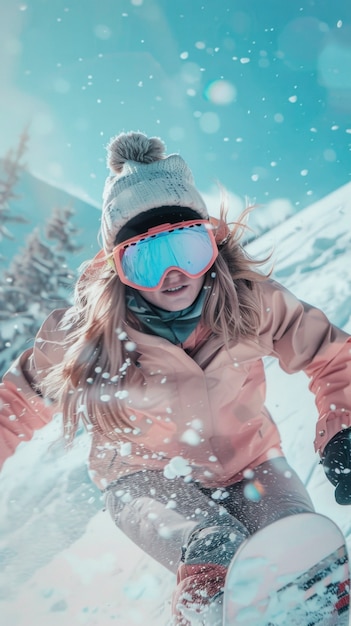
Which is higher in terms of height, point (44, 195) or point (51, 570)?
point (44, 195)

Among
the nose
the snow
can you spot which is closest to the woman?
the nose

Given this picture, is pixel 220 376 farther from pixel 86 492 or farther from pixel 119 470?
pixel 86 492

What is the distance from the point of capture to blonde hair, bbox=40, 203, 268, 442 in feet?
7.53

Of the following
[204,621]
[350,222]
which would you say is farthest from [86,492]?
[350,222]

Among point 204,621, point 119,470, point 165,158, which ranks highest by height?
point 165,158

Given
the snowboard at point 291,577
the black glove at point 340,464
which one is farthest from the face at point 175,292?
the snowboard at point 291,577

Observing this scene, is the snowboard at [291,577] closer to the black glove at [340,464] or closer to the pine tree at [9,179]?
the black glove at [340,464]

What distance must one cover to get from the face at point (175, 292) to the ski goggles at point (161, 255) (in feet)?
0.14

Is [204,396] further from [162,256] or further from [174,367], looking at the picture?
[162,256]

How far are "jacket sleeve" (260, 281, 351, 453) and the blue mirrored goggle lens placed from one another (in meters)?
0.39

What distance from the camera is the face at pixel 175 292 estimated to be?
223 cm

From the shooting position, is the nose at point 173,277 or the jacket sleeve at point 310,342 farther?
the jacket sleeve at point 310,342

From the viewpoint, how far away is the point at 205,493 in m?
2.23

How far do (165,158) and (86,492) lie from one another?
8.50 feet
